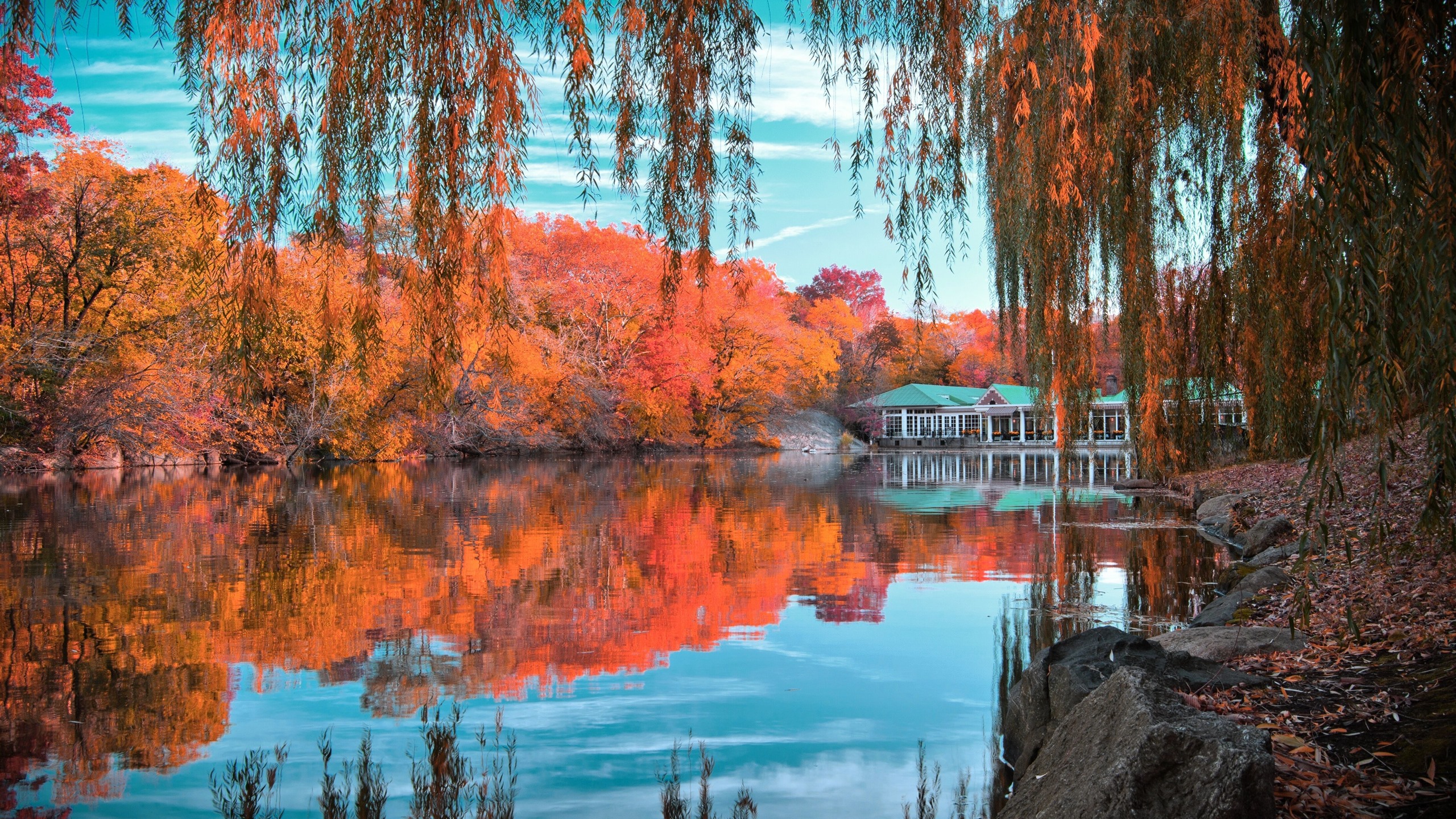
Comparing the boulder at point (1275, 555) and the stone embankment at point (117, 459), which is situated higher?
the stone embankment at point (117, 459)

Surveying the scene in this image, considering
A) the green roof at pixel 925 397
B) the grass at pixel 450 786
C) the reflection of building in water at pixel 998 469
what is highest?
the green roof at pixel 925 397

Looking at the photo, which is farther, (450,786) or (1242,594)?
(1242,594)

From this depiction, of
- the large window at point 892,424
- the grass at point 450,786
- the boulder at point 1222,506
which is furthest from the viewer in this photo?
the large window at point 892,424

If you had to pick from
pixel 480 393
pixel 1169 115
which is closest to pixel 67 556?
pixel 1169 115

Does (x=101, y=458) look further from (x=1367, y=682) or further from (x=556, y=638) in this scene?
(x=1367, y=682)

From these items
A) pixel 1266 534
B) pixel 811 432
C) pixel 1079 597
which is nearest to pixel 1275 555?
pixel 1266 534

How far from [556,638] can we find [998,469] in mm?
28705

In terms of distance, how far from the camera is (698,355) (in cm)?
4584

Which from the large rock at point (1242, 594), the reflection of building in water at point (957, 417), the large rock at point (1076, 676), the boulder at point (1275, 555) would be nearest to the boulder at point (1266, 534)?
the boulder at point (1275, 555)

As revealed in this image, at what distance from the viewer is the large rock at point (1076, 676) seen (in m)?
4.21

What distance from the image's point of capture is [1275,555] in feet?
29.3

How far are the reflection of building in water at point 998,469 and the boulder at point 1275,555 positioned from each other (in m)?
7.80

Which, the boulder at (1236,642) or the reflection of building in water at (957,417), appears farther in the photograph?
the reflection of building in water at (957,417)

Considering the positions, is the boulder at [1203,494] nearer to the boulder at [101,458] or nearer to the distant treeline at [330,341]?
the distant treeline at [330,341]
